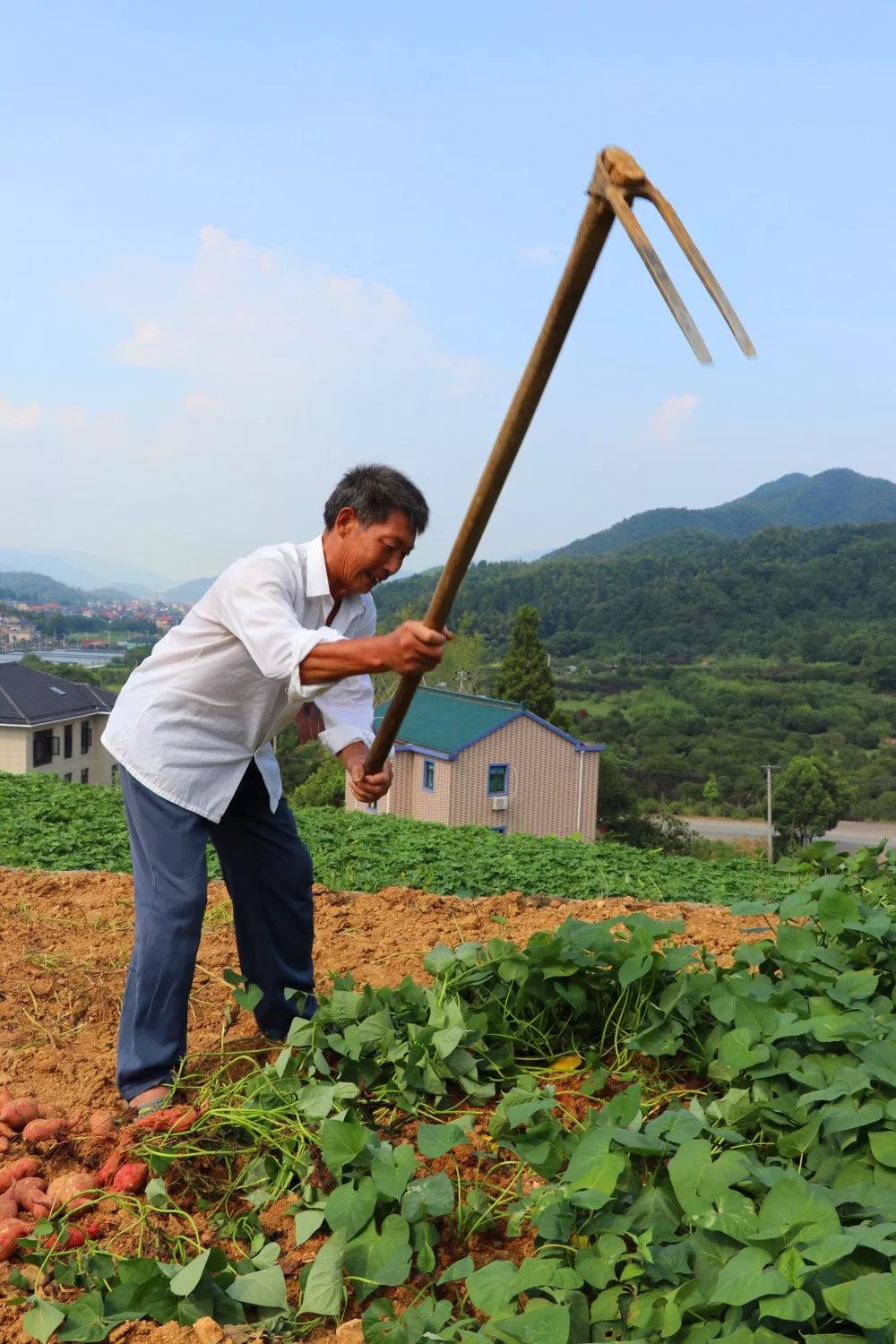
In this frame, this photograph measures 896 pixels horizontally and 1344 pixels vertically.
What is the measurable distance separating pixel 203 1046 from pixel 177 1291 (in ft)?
3.11

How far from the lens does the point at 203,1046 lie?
8.55 feet

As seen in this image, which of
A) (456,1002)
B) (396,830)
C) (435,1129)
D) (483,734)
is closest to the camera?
(435,1129)

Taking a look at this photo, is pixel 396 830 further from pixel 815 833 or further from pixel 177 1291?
pixel 815 833

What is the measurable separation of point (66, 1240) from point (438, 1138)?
65 centimetres

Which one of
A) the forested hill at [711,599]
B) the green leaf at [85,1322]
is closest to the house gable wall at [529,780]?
the forested hill at [711,599]

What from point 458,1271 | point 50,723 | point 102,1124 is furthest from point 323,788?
point 458,1271

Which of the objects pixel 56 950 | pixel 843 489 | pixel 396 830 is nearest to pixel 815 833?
pixel 396 830

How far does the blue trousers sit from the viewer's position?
232 centimetres

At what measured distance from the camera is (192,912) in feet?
7.68

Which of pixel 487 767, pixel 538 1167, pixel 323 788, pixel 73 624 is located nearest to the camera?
pixel 538 1167

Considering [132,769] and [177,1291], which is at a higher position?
[132,769]

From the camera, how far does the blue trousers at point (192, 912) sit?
2.32 m

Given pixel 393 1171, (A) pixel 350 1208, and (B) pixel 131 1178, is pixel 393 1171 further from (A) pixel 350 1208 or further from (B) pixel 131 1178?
(B) pixel 131 1178

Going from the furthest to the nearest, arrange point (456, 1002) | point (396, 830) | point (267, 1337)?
point (396, 830), point (456, 1002), point (267, 1337)
